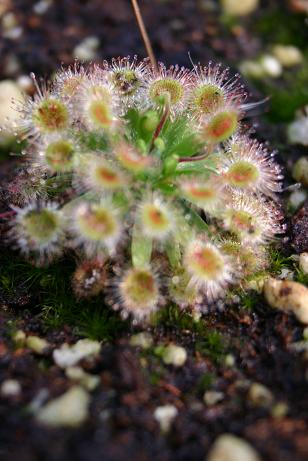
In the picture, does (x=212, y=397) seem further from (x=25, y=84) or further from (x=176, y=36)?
(x=176, y=36)

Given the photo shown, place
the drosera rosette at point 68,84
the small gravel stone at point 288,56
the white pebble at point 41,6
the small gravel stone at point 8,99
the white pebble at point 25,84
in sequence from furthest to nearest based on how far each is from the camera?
the white pebble at point 41,6 → the small gravel stone at point 288,56 → the white pebble at point 25,84 → the small gravel stone at point 8,99 → the drosera rosette at point 68,84

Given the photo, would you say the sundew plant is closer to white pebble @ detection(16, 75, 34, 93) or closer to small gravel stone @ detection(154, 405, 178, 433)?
small gravel stone @ detection(154, 405, 178, 433)

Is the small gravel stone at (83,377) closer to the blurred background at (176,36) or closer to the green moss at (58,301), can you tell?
the green moss at (58,301)

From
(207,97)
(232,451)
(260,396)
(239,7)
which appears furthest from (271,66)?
(232,451)

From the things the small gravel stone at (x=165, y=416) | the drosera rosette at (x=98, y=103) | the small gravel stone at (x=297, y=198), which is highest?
the drosera rosette at (x=98, y=103)

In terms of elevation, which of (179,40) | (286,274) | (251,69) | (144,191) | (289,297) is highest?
(179,40)

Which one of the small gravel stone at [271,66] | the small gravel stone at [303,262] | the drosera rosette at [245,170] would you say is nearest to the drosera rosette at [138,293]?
the drosera rosette at [245,170]
